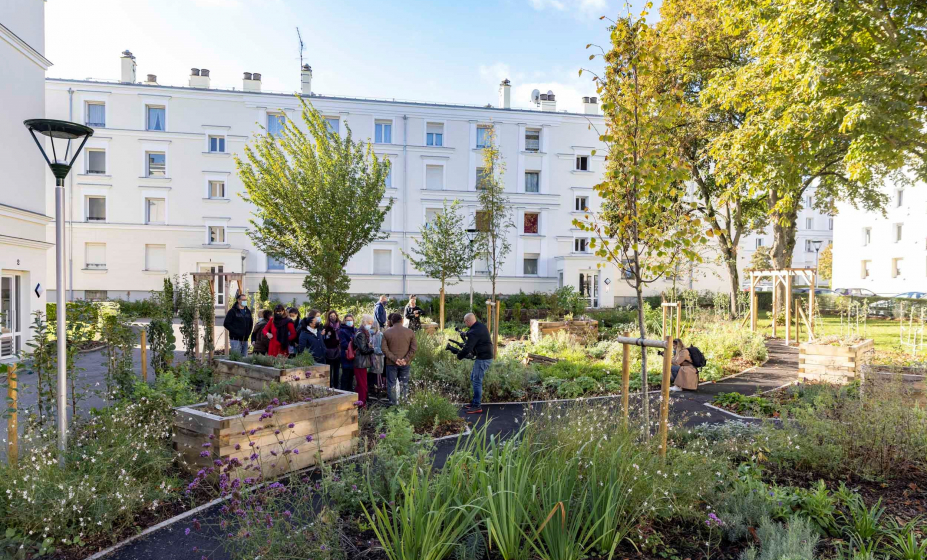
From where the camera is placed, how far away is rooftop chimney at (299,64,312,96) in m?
34.1

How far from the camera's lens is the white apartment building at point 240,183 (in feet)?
101

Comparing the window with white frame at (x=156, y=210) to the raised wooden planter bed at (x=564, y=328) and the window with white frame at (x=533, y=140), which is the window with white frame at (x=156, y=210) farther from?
the raised wooden planter bed at (x=564, y=328)

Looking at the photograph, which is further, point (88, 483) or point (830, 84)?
point (830, 84)

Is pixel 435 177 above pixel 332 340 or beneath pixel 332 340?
above

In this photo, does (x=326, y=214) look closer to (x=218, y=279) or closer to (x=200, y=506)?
(x=200, y=506)

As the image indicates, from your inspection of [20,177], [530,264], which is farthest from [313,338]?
[530,264]

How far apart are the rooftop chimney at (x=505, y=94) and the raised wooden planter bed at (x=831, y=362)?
2995 cm

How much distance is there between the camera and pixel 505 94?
36.4m

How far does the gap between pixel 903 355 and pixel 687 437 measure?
26.9 feet

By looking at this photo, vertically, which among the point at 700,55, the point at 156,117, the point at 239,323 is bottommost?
the point at 239,323

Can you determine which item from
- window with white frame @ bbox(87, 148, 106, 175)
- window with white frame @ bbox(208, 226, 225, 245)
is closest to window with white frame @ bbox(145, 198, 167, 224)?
window with white frame @ bbox(208, 226, 225, 245)

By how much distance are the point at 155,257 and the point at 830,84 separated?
33337 millimetres

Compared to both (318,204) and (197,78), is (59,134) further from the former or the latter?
(197,78)

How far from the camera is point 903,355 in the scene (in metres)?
10.8
